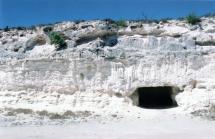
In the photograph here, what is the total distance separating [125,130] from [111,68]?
19.0 ft

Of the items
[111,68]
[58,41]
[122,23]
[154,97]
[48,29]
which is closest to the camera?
[111,68]

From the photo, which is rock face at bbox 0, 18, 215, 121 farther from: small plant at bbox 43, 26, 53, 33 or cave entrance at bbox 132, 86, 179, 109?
cave entrance at bbox 132, 86, 179, 109

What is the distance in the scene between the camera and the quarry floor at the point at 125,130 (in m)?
18.2

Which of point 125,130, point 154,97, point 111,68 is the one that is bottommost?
point 125,130

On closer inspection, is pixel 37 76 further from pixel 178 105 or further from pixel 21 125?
pixel 178 105

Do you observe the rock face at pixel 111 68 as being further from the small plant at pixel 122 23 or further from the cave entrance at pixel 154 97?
the cave entrance at pixel 154 97

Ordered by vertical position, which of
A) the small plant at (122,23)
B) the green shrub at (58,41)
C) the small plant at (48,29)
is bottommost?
the green shrub at (58,41)

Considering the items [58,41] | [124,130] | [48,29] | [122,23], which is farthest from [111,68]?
[124,130]

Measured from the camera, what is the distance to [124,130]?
1942cm

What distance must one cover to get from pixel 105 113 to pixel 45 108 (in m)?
3.10

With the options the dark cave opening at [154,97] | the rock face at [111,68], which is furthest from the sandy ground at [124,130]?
the dark cave opening at [154,97]

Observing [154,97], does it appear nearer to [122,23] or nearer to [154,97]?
[154,97]

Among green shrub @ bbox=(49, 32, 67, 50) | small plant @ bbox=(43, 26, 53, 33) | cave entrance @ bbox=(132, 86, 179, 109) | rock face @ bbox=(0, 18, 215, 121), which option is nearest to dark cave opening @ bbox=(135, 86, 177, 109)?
cave entrance @ bbox=(132, 86, 179, 109)

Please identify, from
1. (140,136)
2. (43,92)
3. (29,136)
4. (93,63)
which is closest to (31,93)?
(43,92)
